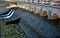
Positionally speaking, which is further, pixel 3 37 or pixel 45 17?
pixel 45 17

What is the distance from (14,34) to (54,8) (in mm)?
3689

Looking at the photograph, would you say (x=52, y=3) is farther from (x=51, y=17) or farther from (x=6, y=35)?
(x=6, y=35)

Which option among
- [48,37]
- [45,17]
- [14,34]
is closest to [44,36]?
[48,37]

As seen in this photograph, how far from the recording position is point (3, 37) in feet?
38.8

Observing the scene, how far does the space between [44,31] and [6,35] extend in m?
3.02

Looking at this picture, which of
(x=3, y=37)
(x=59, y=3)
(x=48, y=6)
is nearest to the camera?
(x=3, y=37)

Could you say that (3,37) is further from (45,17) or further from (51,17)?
(45,17)

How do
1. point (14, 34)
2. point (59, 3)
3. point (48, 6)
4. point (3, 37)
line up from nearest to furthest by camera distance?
point (3, 37) → point (14, 34) → point (59, 3) → point (48, 6)

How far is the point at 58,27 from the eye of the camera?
13984 mm

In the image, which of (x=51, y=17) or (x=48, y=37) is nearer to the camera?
(x=48, y=37)

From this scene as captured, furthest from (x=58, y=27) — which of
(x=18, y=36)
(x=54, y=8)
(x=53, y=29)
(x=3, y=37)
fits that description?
(x=3, y=37)

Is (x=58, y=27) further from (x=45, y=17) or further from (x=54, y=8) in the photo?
(x=45, y=17)

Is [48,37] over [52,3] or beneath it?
beneath

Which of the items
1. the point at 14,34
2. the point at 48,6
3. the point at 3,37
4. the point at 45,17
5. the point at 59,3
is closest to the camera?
the point at 3,37
